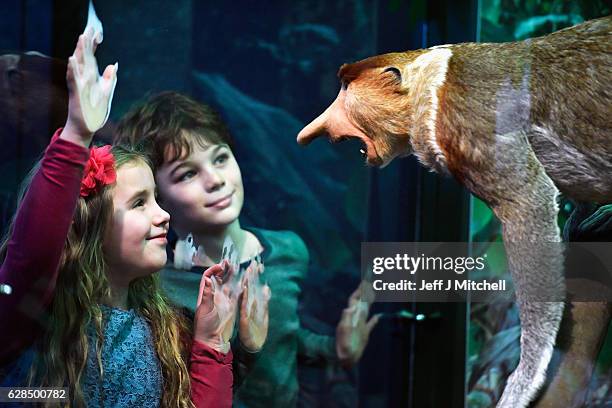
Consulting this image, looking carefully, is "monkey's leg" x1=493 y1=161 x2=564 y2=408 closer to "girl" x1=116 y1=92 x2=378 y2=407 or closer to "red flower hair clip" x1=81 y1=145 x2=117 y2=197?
"girl" x1=116 y1=92 x2=378 y2=407

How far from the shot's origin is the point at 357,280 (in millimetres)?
1793

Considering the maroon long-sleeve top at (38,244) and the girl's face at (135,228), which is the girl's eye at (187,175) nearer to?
the girl's face at (135,228)

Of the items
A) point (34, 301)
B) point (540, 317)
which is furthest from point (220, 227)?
point (540, 317)

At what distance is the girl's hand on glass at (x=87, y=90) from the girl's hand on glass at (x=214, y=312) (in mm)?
339

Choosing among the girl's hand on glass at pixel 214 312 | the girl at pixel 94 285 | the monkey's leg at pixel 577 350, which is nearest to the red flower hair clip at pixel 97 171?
the girl at pixel 94 285

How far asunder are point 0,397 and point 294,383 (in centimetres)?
53

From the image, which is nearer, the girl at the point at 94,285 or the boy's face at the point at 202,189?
the girl at the point at 94,285

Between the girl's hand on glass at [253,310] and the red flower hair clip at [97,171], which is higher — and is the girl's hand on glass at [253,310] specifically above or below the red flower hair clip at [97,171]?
below

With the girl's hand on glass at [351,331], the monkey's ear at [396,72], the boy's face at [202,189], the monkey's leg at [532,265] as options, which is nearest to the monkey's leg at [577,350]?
the monkey's leg at [532,265]

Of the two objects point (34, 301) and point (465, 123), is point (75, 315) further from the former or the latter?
point (465, 123)

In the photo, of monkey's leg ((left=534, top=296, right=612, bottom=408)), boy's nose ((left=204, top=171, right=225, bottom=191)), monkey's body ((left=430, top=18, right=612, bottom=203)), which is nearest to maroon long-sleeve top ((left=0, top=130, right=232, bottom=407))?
boy's nose ((left=204, top=171, right=225, bottom=191))

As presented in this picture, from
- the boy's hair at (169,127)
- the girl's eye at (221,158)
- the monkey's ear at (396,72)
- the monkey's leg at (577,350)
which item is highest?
the monkey's ear at (396,72)

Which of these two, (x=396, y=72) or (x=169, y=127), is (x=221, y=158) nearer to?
(x=169, y=127)

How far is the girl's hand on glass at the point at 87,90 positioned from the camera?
165 centimetres
